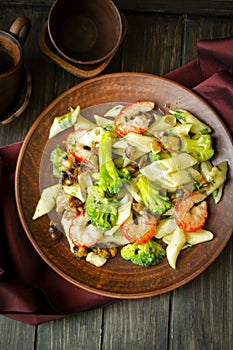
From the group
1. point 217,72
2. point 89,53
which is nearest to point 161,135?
point 217,72

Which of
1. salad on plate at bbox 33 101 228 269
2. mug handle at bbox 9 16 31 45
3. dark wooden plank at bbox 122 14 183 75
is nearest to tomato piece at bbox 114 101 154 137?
salad on plate at bbox 33 101 228 269

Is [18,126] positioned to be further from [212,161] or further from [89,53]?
[212,161]

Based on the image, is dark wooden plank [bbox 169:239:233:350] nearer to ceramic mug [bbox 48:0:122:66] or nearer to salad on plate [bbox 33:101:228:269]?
salad on plate [bbox 33:101:228:269]

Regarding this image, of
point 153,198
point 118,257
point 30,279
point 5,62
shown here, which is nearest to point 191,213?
point 153,198

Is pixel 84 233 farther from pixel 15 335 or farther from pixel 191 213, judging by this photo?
pixel 15 335

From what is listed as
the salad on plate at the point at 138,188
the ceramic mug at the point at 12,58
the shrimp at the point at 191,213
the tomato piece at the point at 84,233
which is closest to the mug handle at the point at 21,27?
the ceramic mug at the point at 12,58

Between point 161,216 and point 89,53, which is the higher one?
point 89,53

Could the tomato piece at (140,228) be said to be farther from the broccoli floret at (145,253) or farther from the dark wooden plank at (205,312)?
the dark wooden plank at (205,312)
